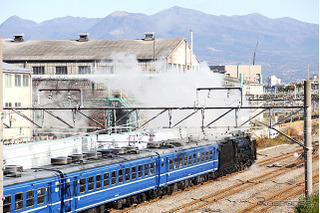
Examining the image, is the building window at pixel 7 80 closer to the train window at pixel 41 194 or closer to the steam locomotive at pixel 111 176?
the steam locomotive at pixel 111 176

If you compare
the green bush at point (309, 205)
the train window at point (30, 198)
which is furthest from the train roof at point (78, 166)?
the green bush at point (309, 205)

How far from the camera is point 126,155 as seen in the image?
24547mm

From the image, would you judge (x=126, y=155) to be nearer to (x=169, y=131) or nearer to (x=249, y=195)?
(x=249, y=195)

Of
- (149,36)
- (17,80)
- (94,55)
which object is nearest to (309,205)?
(17,80)

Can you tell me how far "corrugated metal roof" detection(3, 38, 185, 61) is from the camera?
186 ft

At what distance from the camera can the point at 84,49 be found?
59406mm

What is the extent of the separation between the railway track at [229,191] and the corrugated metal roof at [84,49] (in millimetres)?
21655

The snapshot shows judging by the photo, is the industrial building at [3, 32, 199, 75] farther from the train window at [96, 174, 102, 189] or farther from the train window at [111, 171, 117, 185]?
the train window at [96, 174, 102, 189]

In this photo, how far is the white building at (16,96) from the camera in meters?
40.5

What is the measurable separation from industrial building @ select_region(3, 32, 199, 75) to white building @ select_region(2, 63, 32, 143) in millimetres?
12492

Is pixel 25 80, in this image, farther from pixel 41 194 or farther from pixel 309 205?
pixel 309 205

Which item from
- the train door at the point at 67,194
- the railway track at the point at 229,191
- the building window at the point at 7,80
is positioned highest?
the building window at the point at 7,80

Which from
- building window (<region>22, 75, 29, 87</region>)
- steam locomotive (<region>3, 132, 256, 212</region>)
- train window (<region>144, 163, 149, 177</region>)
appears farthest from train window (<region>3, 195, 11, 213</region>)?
building window (<region>22, 75, 29, 87</region>)

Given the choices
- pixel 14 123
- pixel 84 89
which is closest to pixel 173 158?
pixel 14 123
